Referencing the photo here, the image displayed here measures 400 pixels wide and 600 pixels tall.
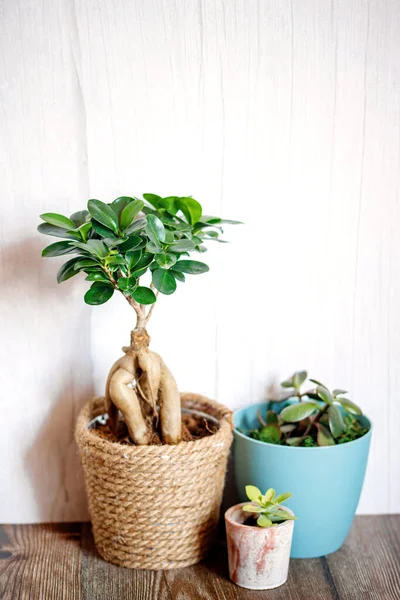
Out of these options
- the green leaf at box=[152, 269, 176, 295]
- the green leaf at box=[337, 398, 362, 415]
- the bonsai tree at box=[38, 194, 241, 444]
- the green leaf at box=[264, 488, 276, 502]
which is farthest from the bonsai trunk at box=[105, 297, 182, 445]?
the green leaf at box=[337, 398, 362, 415]

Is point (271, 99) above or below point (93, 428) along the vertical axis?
above

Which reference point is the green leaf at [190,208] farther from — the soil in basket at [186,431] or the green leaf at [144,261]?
the soil in basket at [186,431]

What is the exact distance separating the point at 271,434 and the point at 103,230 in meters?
0.55

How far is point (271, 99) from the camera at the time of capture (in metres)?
1.38

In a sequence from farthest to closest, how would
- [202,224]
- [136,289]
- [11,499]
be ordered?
[11,499] → [202,224] → [136,289]

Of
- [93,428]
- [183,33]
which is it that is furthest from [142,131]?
[93,428]

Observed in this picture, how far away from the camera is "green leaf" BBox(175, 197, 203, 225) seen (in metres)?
1.24

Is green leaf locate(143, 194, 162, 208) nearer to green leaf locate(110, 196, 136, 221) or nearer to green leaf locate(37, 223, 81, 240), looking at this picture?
green leaf locate(110, 196, 136, 221)

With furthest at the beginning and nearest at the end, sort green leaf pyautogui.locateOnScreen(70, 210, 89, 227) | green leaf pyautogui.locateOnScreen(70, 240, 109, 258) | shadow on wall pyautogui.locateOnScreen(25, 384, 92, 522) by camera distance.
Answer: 1. shadow on wall pyautogui.locateOnScreen(25, 384, 92, 522)
2. green leaf pyautogui.locateOnScreen(70, 210, 89, 227)
3. green leaf pyautogui.locateOnScreen(70, 240, 109, 258)

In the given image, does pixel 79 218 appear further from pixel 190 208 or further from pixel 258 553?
pixel 258 553

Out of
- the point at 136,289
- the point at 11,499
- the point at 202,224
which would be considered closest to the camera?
the point at 136,289

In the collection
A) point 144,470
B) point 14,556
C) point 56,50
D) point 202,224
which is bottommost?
point 14,556

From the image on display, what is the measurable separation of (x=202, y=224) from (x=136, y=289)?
204 millimetres

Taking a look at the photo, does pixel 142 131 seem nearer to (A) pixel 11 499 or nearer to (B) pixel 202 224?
(B) pixel 202 224
